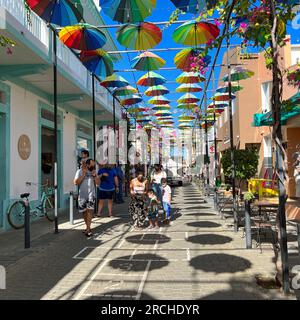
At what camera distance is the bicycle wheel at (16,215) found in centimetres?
948

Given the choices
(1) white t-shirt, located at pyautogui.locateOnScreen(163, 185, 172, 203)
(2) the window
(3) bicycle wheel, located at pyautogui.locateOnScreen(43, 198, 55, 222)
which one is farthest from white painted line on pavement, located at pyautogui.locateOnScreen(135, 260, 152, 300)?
(2) the window

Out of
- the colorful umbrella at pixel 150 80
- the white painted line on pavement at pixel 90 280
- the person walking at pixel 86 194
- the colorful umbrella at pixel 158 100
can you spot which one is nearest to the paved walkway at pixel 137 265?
the white painted line on pavement at pixel 90 280

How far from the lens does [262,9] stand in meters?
5.22

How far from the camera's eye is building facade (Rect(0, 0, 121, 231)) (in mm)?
8680

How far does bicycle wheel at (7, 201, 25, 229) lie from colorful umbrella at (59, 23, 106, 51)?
15.0 ft

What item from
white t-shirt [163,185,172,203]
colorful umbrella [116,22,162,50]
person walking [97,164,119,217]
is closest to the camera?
colorful umbrella [116,22,162,50]

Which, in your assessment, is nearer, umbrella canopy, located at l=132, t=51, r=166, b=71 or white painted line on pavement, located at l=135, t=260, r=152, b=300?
white painted line on pavement, located at l=135, t=260, r=152, b=300

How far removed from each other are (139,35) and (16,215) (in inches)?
243

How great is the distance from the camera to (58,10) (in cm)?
768

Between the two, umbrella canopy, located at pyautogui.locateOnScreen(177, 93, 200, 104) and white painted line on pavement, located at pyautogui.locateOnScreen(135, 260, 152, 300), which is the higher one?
umbrella canopy, located at pyautogui.locateOnScreen(177, 93, 200, 104)

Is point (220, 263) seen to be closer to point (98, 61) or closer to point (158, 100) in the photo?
point (98, 61)

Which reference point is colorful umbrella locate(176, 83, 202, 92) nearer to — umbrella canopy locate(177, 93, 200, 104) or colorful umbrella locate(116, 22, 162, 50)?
umbrella canopy locate(177, 93, 200, 104)
